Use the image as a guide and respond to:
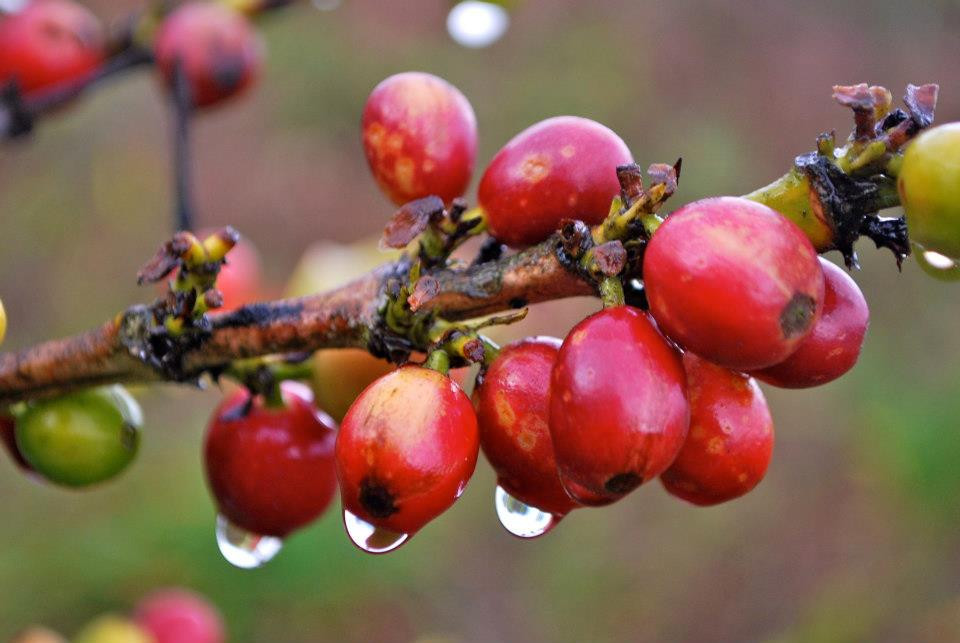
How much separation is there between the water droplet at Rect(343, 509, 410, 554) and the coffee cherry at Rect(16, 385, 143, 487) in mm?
491

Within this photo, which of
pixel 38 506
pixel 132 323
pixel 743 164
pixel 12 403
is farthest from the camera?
pixel 743 164

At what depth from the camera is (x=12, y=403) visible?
1.20 metres

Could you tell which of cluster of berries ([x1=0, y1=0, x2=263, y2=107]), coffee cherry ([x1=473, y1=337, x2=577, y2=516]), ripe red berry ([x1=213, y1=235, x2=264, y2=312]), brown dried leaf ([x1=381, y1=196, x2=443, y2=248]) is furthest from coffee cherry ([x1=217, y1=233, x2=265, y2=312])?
coffee cherry ([x1=473, y1=337, x2=577, y2=516])

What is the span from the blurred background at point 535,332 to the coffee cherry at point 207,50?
0.95 meters

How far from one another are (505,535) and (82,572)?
68.6 inches

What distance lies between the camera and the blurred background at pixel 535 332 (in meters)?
3.53

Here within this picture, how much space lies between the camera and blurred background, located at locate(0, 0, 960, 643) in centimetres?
353

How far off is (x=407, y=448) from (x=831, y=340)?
364 mm

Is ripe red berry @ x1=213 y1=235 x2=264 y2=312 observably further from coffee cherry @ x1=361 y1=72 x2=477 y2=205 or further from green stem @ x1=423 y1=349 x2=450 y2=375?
green stem @ x1=423 y1=349 x2=450 y2=375

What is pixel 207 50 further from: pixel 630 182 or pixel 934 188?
pixel 934 188

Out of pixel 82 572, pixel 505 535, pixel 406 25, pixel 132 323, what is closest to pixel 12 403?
pixel 132 323

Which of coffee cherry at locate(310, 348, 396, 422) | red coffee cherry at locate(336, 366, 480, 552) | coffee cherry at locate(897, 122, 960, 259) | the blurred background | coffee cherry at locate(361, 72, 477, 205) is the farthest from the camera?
the blurred background

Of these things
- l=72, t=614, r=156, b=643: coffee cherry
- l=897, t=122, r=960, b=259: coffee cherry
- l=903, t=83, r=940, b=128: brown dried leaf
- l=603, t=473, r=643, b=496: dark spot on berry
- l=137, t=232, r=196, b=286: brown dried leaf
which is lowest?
l=72, t=614, r=156, b=643: coffee cherry

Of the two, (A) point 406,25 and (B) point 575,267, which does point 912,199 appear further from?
(A) point 406,25
